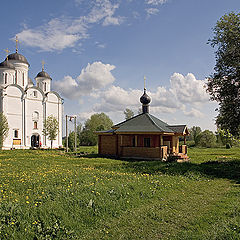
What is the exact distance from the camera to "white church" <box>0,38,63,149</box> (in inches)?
→ 1423

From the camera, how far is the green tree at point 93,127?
2192 inches

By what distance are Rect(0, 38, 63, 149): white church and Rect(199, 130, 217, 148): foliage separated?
A: 27.9m

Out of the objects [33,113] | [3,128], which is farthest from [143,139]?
[33,113]

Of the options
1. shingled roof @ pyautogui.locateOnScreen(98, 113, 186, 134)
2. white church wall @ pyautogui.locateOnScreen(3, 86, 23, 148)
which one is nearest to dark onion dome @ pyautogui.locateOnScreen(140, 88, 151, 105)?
shingled roof @ pyautogui.locateOnScreen(98, 113, 186, 134)

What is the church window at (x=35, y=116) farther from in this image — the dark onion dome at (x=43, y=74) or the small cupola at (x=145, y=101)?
the small cupola at (x=145, y=101)

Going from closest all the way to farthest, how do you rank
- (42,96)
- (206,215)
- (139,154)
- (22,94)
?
1. (206,215)
2. (139,154)
3. (22,94)
4. (42,96)

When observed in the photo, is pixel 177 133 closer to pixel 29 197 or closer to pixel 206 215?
pixel 206 215

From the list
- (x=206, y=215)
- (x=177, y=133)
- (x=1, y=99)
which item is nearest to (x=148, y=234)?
(x=206, y=215)

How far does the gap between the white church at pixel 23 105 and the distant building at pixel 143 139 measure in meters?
19.6

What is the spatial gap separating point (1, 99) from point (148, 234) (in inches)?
1456

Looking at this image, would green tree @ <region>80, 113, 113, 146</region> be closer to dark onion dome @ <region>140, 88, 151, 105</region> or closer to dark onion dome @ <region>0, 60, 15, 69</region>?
dark onion dome @ <region>0, 60, 15, 69</region>

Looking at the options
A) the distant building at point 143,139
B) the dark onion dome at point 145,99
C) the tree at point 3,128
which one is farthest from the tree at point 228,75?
the tree at point 3,128

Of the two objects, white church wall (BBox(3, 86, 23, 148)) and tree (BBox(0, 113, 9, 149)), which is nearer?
tree (BBox(0, 113, 9, 149))

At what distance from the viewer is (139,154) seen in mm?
20234
